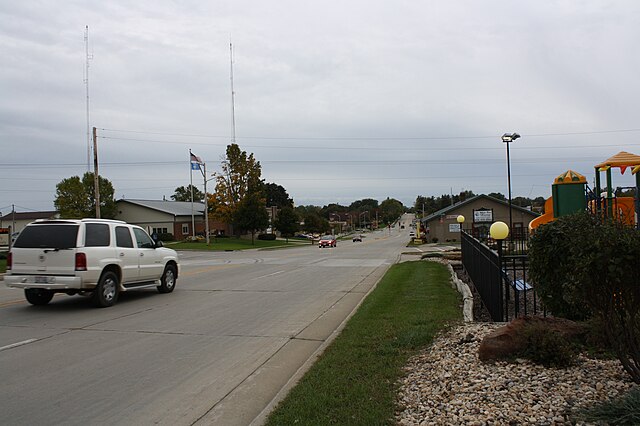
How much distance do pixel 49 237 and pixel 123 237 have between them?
175cm

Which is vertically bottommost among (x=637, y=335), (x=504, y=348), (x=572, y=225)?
(x=504, y=348)

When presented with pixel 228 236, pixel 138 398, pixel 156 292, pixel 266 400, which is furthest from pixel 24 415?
pixel 228 236

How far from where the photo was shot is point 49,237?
11.3m

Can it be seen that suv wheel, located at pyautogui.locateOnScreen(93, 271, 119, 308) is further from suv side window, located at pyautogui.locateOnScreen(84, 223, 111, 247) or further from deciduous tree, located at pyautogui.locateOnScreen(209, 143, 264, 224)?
deciduous tree, located at pyautogui.locateOnScreen(209, 143, 264, 224)

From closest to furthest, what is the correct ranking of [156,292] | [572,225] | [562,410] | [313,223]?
1. [562,410]
2. [572,225]
3. [156,292]
4. [313,223]

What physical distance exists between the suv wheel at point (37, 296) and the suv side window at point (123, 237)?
1880 mm

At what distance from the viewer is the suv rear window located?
1123cm

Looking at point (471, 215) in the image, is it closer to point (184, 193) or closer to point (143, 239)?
point (143, 239)

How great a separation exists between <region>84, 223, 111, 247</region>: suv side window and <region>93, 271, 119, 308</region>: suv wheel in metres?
0.69

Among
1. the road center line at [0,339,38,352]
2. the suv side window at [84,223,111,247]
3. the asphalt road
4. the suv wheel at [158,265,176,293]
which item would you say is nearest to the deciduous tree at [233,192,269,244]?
the suv wheel at [158,265,176,293]

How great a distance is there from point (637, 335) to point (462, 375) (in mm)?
1665

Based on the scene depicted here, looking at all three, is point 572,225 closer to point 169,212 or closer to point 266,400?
point 266,400

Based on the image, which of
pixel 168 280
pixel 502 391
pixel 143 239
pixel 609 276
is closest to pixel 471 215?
pixel 168 280

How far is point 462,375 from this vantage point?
5352 millimetres
